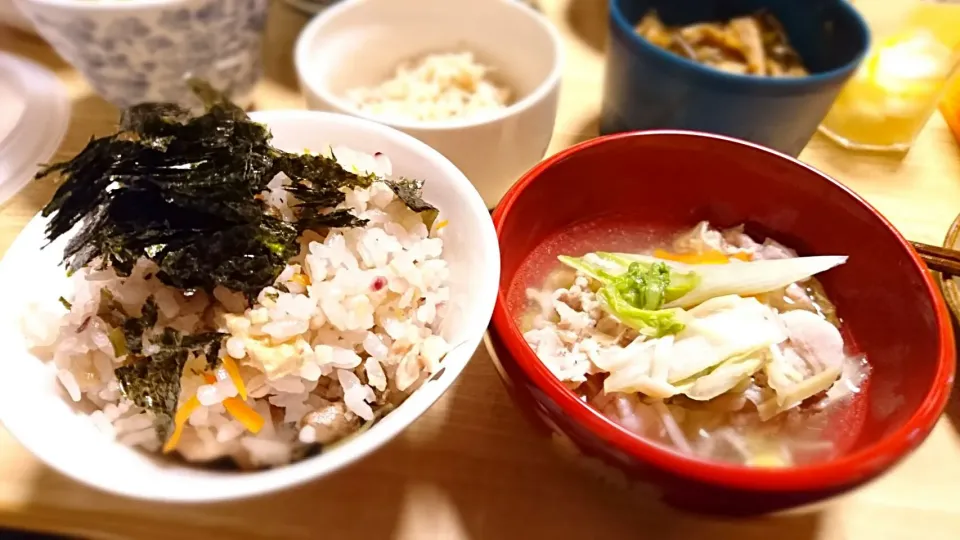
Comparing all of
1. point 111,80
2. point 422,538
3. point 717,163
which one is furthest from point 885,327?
point 111,80

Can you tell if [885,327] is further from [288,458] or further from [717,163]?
[288,458]

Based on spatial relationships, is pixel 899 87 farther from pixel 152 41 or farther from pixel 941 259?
pixel 152 41

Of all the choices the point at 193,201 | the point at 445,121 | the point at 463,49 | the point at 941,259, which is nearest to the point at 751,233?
the point at 941,259

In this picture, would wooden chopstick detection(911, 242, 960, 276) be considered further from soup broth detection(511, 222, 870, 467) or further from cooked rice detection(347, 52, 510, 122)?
cooked rice detection(347, 52, 510, 122)

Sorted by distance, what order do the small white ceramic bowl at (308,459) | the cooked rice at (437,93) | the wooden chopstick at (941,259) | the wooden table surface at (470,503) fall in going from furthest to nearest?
the cooked rice at (437,93) < the wooden chopstick at (941,259) < the wooden table surface at (470,503) < the small white ceramic bowl at (308,459)

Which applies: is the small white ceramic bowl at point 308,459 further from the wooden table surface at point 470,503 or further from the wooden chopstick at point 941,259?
the wooden chopstick at point 941,259

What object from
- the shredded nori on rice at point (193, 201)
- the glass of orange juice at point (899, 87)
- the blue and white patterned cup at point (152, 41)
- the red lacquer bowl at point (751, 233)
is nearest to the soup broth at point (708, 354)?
the red lacquer bowl at point (751, 233)

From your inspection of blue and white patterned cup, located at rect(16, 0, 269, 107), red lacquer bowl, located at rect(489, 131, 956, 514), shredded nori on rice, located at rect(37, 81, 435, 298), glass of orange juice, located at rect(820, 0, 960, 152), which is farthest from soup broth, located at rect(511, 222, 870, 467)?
blue and white patterned cup, located at rect(16, 0, 269, 107)
